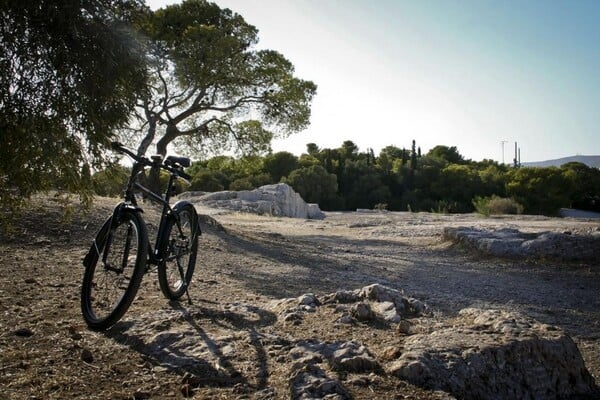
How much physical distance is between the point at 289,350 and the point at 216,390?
53 centimetres

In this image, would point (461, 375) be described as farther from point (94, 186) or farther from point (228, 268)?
point (228, 268)

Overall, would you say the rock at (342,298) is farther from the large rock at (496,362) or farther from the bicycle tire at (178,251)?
the bicycle tire at (178,251)

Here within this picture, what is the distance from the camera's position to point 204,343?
2.96 metres

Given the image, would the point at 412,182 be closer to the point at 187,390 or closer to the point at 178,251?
the point at 178,251

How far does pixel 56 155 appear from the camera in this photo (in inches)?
148

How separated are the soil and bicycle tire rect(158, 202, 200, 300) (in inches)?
7.3

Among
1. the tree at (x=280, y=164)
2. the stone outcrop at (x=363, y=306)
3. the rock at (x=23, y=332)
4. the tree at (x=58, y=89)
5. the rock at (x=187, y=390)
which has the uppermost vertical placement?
the tree at (x=280, y=164)

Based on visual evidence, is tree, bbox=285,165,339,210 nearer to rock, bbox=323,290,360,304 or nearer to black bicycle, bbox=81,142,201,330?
black bicycle, bbox=81,142,201,330

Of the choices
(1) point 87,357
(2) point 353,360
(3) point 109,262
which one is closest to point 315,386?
(2) point 353,360

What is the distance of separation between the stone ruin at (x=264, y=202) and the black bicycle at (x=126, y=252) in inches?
843

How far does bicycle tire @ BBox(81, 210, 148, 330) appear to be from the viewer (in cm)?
346

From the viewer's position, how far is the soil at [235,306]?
2529 mm

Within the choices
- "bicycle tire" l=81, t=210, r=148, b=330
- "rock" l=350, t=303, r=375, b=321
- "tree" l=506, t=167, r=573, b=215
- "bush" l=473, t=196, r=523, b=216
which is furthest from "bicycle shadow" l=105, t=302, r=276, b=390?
"tree" l=506, t=167, r=573, b=215

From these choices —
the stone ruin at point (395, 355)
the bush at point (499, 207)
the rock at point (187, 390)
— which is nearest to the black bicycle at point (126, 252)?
the stone ruin at point (395, 355)
